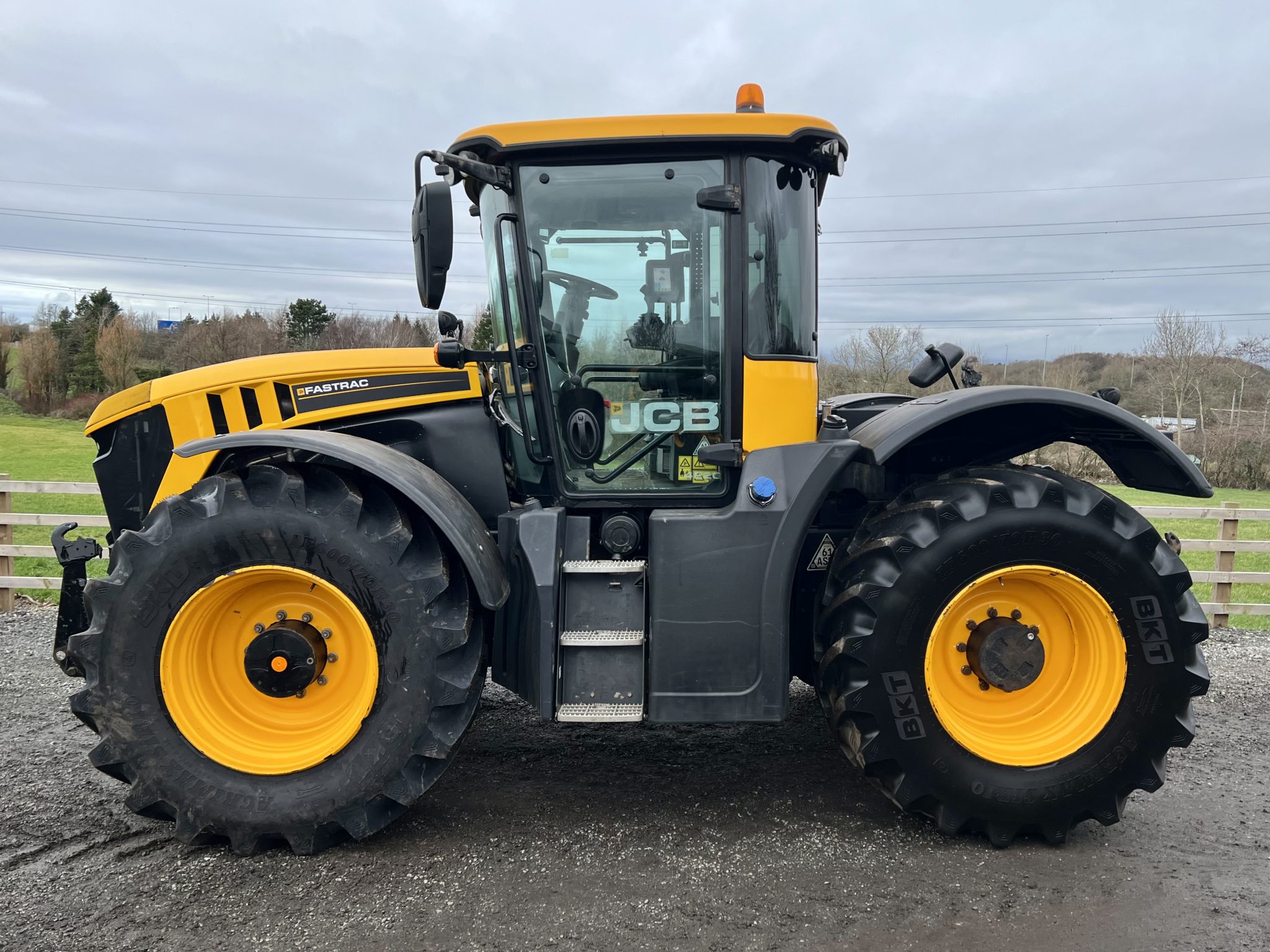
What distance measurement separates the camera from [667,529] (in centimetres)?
324

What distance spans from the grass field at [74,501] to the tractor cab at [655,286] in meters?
6.49

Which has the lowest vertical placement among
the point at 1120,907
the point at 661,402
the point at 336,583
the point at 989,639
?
the point at 1120,907

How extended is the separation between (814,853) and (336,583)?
1.96 m

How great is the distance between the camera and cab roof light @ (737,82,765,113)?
10.9 feet

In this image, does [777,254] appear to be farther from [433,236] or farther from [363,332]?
[363,332]

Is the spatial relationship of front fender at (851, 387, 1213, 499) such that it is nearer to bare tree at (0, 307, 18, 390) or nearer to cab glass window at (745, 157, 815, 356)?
cab glass window at (745, 157, 815, 356)

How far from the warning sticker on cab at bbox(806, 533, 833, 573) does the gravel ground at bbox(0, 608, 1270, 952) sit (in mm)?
921

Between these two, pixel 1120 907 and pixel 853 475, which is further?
pixel 853 475

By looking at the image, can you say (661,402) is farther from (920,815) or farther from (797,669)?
(920,815)

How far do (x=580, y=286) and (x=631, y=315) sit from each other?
0.75 feet

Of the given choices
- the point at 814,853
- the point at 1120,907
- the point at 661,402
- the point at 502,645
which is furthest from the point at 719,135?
the point at 1120,907

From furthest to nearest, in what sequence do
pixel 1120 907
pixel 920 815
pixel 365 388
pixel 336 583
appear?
pixel 365 388 → pixel 920 815 → pixel 336 583 → pixel 1120 907

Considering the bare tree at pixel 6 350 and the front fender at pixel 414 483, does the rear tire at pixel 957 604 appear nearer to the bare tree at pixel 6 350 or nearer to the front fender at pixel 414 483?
the front fender at pixel 414 483

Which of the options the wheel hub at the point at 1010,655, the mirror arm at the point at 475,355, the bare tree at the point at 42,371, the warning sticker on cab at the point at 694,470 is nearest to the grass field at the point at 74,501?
the bare tree at the point at 42,371
